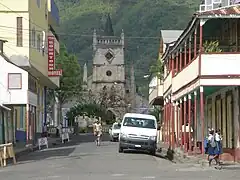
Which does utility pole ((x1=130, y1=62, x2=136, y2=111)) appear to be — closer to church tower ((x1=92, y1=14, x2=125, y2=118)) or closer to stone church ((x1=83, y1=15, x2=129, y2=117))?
stone church ((x1=83, y1=15, x2=129, y2=117))

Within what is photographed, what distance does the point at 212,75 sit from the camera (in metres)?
27.6

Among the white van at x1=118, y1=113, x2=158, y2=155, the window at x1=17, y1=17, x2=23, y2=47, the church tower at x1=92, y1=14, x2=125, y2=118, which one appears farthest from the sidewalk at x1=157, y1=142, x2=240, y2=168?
the church tower at x1=92, y1=14, x2=125, y2=118

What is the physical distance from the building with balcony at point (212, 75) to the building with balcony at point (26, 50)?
395 inches

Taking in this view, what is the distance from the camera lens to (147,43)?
142m

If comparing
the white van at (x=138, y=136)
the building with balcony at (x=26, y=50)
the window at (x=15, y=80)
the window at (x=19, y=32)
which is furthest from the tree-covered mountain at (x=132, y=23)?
the white van at (x=138, y=136)

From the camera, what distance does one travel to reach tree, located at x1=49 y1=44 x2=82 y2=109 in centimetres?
7988

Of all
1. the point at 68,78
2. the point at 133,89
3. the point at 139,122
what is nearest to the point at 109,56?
the point at 133,89

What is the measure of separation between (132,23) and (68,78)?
75445mm

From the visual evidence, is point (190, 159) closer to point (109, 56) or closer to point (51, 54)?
point (51, 54)

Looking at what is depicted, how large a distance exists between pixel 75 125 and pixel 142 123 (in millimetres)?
61162

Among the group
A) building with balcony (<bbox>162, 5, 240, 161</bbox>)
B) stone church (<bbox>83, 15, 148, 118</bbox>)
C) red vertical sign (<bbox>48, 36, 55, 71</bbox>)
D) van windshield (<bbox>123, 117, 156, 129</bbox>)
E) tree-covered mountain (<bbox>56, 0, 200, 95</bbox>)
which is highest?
tree-covered mountain (<bbox>56, 0, 200, 95</bbox>)

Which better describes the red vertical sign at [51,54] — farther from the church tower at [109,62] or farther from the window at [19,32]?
the church tower at [109,62]

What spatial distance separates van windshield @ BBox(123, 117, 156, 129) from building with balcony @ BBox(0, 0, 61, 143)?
7.53 m

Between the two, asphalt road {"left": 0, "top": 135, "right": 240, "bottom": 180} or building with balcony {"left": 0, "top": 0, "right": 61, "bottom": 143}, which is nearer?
asphalt road {"left": 0, "top": 135, "right": 240, "bottom": 180}
